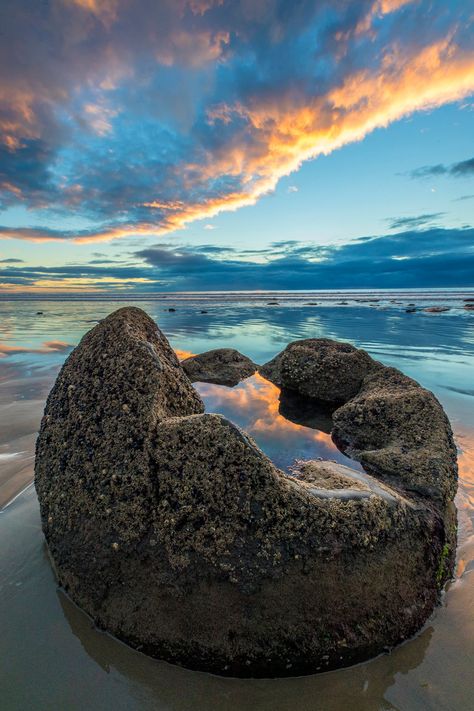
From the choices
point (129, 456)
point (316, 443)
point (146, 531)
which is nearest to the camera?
point (146, 531)

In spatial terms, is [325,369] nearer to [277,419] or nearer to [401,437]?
[277,419]

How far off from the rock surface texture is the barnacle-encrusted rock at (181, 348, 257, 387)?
545 cm

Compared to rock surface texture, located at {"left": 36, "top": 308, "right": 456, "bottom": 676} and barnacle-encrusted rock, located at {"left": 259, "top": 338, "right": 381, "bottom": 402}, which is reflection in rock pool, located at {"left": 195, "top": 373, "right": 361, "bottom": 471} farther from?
rock surface texture, located at {"left": 36, "top": 308, "right": 456, "bottom": 676}

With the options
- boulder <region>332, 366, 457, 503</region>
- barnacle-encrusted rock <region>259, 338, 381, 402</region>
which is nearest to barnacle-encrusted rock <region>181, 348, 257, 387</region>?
barnacle-encrusted rock <region>259, 338, 381, 402</region>

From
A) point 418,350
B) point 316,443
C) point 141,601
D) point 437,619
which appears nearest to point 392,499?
point 437,619

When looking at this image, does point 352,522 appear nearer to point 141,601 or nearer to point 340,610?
point 340,610

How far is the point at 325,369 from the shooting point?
7590 mm

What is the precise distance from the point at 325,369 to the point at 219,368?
2770 mm

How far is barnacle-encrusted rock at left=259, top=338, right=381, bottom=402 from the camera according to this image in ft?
24.0

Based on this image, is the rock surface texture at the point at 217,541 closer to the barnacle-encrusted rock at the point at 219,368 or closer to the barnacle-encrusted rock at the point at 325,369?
the barnacle-encrusted rock at the point at 325,369

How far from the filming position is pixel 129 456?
2.83 meters

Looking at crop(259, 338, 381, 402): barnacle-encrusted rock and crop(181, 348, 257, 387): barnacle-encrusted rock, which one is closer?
crop(259, 338, 381, 402): barnacle-encrusted rock

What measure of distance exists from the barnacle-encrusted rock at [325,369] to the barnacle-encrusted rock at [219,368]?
1235mm

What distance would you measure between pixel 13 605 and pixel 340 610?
87.7 inches
